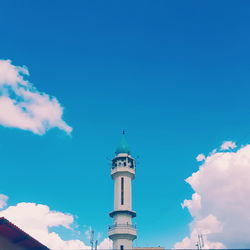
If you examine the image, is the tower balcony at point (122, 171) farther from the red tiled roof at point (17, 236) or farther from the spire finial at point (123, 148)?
the red tiled roof at point (17, 236)

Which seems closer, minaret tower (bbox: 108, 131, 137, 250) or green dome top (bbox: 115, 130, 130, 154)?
minaret tower (bbox: 108, 131, 137, 250)

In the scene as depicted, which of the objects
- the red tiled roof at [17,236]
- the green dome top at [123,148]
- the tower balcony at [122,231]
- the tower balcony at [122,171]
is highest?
the green dome top at [123,148]

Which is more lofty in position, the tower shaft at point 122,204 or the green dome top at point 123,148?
the green dome top at point 123,148

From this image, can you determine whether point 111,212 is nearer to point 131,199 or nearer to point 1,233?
point 131,199

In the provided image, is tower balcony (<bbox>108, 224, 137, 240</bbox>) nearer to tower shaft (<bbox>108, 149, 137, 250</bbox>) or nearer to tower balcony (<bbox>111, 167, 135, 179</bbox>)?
tower shaft (<bbox>108, 149, 137, 250</bbox>)

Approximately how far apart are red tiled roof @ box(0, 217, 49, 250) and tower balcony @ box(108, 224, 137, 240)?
21459mm

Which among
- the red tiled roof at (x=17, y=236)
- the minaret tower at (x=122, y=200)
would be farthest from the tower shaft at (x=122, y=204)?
the red tiled roof at (x=17, y=236)

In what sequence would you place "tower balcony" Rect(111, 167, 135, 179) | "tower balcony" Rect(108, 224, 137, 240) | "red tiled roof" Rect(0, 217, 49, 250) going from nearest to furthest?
"red tiled roof" Rect(0, 217, 49, 250)
"tower balcony" Rect(108, 224, 137, 240)
"tower balcony" Rect(111, 167, 135, 179)

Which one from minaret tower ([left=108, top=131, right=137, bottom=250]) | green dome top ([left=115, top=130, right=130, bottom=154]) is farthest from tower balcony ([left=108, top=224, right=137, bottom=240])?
green dome top ([left=115, top=130, right=130, bottom=154])

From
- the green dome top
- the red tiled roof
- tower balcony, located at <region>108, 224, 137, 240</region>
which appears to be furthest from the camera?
the green dome top

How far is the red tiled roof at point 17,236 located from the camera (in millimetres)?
22409

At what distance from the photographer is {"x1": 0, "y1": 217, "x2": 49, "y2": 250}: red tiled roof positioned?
882 inches

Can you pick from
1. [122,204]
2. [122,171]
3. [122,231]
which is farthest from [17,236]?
[122,171]

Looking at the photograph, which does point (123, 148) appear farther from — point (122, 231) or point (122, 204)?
point (122, 231)
